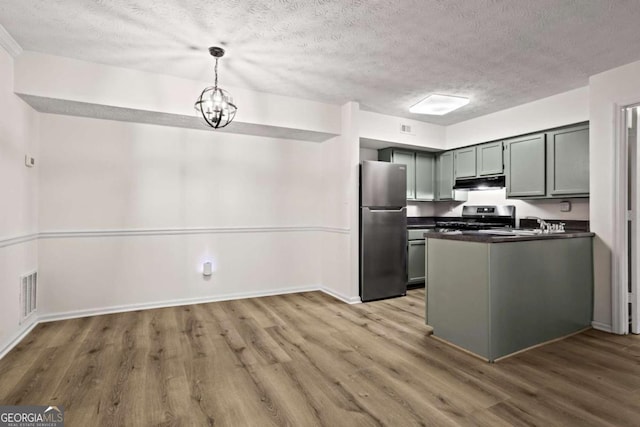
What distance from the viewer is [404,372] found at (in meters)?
2.39

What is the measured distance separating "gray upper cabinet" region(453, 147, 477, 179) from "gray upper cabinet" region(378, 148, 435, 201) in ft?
1.47

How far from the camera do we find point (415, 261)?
5.04m

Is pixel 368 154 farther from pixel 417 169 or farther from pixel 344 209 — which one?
pixel 344 209

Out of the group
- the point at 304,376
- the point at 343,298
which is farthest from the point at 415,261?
the point at 304,376

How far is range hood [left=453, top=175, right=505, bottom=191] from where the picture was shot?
449 cm

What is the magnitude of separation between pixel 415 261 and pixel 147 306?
375cm

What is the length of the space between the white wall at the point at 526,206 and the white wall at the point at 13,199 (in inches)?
221

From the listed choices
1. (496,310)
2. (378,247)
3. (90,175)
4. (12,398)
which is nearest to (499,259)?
(496,310)

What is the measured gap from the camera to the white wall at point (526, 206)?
12.8 feet

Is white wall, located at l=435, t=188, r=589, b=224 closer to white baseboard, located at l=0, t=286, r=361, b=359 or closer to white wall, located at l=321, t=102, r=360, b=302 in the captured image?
white wall, located at l=321, t=102, r=360, b=302

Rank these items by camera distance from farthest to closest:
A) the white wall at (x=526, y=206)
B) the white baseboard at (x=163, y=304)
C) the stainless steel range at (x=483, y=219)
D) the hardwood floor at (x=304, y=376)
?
the stainless steel range at (x=483, y=219), the white wall at (x=526, y=206), the white baseboard at (x=163, y=304), the hardwood floor at (x=304, y=376)

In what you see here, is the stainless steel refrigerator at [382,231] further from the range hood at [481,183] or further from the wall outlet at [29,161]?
the wall outlet at [29,161]

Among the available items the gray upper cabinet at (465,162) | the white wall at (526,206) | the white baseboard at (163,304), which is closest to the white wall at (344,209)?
the white baseboard at (163,304)

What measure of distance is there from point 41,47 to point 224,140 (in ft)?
6.41
